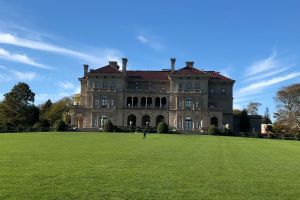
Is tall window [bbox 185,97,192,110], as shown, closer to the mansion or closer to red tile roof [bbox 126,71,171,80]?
the mansion

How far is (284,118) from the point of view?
84.4m

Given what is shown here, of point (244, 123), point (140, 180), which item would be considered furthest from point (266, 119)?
point (140, 180)

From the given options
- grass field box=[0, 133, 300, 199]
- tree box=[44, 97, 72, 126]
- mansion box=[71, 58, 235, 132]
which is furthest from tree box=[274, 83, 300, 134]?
grass field box=[0, 133, 300, 199]

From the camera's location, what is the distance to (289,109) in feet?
281

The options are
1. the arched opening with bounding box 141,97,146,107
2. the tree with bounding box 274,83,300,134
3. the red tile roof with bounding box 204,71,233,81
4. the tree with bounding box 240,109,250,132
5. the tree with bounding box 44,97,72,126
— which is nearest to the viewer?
the tree with bounding box 274,83,300,134

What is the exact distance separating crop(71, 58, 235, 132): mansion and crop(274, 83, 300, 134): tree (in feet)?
37.8

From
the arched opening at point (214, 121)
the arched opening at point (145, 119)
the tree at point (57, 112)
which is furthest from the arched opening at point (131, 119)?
the tree at point (57, 112)

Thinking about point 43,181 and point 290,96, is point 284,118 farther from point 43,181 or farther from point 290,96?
point 43,181

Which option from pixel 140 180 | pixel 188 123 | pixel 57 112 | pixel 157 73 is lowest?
pixel 140 180

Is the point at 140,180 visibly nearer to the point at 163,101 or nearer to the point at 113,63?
the point at 163,101

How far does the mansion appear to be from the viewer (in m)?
92.8

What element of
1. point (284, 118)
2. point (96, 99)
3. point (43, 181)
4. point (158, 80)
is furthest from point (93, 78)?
point (43, 181)

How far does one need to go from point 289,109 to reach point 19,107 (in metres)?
50.5

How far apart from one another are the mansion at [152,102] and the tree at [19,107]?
330 inches
